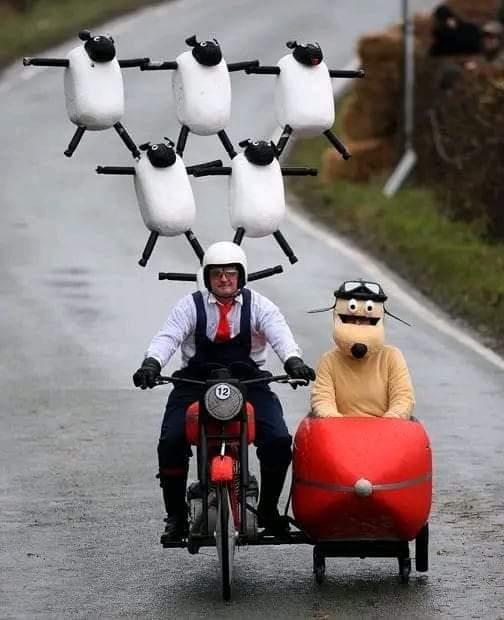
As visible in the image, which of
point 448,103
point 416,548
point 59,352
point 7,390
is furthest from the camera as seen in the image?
point 448,103

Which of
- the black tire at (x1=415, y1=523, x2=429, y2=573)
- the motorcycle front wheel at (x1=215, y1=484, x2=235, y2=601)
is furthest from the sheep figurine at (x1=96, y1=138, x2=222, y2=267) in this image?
the black tire at (x1=415, y1=523, x2=429, y2=573)

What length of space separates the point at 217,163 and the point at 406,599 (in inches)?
114

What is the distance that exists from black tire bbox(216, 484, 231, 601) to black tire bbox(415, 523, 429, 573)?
1117 millimetres

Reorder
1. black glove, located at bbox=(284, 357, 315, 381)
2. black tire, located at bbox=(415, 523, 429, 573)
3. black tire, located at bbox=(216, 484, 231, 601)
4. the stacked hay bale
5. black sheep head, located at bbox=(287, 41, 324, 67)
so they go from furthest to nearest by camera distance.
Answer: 1. the stacked hay bale
2. black sheep head, located at bbox=(287, 41, 324, 67)
3. black tire, located at bbox=(415, 523, 429, 573)
4. black glove, located at bbox=(284, 357, 315, 381)
5. black tire, located at bbox=(216, 484, 231, 601)

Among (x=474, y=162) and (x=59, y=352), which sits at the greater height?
(x=474, y=162)

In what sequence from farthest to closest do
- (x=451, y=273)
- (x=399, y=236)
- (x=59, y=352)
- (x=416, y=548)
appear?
1. (x=399, y=236)
2. (x=451, y=273)
3. (x=59, y=352)
4. (x=416, y=548)

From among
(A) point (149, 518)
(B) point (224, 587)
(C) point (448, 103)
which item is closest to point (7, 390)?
(A) point (149, 518)

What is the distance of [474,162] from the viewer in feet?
78.7

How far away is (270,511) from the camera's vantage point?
10.4 meters

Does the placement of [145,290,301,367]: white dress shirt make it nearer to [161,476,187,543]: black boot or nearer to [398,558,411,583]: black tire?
[161,476,187,543]: black boot

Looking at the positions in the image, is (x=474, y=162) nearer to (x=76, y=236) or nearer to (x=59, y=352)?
(x=76, y=236)

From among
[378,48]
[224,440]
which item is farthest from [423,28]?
[224,440]

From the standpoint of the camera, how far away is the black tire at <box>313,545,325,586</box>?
33.5ft

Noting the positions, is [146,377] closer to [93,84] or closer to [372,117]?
[93,84]
